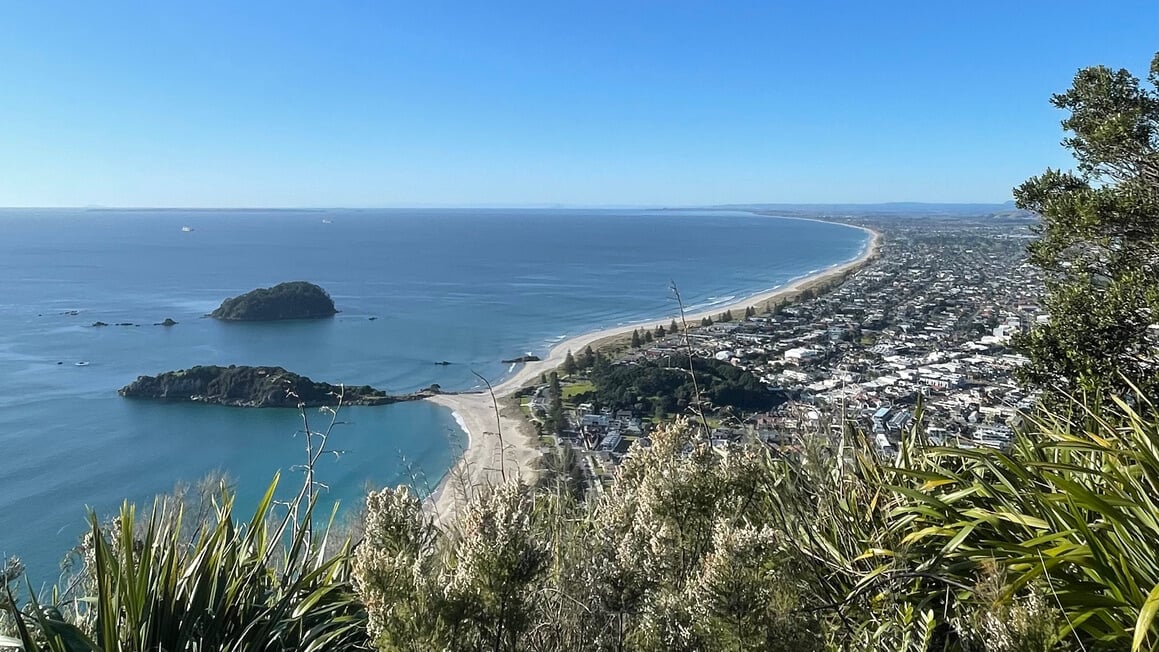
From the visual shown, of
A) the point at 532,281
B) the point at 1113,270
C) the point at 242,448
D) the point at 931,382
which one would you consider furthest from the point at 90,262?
the point at 1113,270

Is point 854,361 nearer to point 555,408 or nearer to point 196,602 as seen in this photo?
point 555,408

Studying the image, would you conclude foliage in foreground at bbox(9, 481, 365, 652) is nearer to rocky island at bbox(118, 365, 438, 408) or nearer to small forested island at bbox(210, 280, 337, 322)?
rocky island at bbox(118, 365, 438, 408)

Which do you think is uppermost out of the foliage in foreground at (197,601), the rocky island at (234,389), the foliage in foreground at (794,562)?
the foliage in foreground at (794,562)

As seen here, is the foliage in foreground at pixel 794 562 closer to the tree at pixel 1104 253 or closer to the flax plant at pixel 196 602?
the flax plant at pixel 196 602

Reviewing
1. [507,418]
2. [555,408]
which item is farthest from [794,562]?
[507,418]

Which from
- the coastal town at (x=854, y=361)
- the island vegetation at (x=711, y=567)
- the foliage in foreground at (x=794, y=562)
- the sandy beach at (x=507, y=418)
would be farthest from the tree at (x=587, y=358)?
the foliage in foreground at (x=794, y=562)

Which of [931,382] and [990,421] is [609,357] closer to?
[931,382]

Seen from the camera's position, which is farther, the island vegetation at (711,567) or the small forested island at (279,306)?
the small forested island at (279,306)
